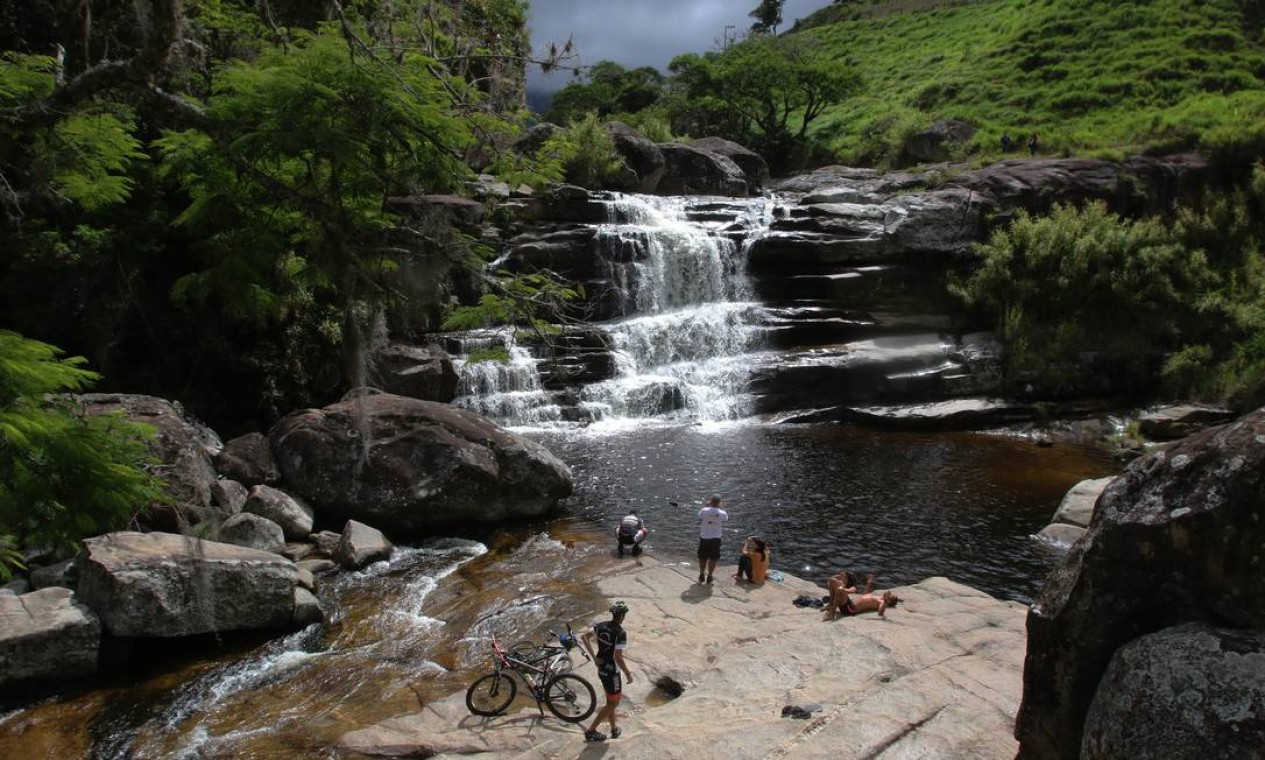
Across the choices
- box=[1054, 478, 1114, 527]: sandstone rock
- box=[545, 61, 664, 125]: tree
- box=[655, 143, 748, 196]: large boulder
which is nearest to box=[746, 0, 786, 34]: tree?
box=[545, 61, 664, 125]: tree

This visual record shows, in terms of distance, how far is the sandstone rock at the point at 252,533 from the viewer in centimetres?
1267

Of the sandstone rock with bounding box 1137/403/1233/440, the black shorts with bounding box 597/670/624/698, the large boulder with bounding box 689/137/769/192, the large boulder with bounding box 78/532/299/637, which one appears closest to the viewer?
the black shorts with bounding box 597/670/624/698

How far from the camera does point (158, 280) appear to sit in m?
17.2

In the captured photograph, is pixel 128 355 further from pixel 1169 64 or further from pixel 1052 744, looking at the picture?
pixel 1169 64

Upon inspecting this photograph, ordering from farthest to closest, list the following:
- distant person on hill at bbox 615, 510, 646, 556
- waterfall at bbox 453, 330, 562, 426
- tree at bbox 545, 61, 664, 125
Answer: tree at bbox 545, 61, 664, 125
waterfall at bbox 453, 330, 562, 426
distant person on hill at bbox 615, 510, 646, 556

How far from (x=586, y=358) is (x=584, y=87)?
170 ft

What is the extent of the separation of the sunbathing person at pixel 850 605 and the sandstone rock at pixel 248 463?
1091 cm

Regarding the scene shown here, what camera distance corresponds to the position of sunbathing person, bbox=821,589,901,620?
36.5ft

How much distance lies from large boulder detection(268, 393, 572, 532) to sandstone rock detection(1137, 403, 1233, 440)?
19.1 metres

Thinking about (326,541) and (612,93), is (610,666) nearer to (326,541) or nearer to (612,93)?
(326,541)

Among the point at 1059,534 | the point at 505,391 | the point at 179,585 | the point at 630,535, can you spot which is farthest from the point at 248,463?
the point at 1059,534

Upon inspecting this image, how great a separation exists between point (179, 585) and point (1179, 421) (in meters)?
25.7

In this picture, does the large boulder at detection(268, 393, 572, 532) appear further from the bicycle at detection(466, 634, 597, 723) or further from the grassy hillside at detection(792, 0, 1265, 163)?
the grassy hillside at detection(792, 0, 1265, 163)

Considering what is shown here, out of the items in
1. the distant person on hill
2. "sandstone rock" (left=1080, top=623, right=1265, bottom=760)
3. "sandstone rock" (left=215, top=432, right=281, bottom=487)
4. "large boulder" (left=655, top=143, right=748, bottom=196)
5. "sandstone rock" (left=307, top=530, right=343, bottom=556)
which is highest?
"large boulder" (left=655, top=143, right=748, bottom=196)
